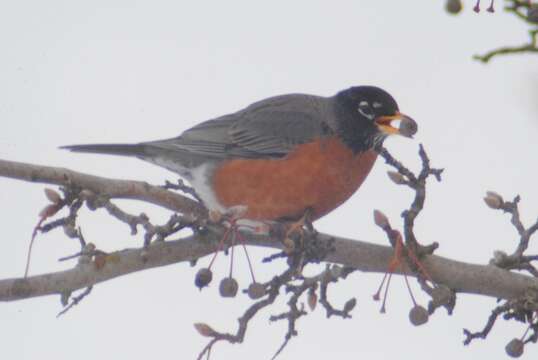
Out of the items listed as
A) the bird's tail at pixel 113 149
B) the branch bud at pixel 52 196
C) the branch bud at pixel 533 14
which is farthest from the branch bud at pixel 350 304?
the bird's tail at pixel 113 149

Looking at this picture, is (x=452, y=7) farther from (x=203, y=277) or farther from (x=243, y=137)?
(x=243, y=137)

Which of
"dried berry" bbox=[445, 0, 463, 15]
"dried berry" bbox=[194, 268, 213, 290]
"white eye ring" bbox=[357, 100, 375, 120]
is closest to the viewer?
"dried berry" bbox=[445, 0, 463, 15]

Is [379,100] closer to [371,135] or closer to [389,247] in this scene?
[371,135]

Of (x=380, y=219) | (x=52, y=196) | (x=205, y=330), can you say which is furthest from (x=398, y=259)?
(x=52, y=196)

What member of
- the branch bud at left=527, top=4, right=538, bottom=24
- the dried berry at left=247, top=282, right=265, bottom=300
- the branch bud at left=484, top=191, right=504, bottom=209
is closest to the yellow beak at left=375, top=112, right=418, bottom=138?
the branch bud at left=484, top=191, right=504, bottom=209

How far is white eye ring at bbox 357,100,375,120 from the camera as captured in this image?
4.14m

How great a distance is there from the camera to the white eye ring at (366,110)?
4137 millimetres

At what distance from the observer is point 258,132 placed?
421 centimetres

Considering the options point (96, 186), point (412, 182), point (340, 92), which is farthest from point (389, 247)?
point (340, 92)

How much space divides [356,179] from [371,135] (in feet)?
0.88

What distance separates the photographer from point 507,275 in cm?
277

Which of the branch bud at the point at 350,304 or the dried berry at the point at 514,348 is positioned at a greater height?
the branch bud at the point at 350,304

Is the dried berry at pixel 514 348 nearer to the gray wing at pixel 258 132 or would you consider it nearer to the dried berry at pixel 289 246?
the dried berry at pixel 289 246

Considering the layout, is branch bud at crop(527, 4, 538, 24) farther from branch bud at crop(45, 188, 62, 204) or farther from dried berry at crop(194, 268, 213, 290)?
branch bud at crop(45, 188, 62, 204)
